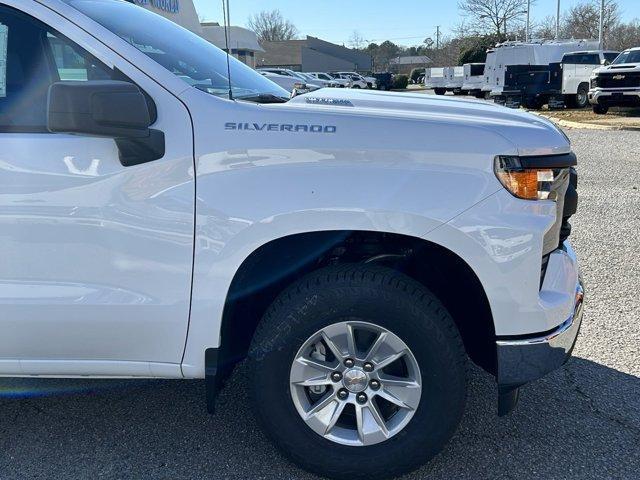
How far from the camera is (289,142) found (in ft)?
7.63

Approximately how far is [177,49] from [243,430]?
188 cm

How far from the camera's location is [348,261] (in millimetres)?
2721

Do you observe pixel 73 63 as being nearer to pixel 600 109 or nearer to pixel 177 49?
pixel 177 49

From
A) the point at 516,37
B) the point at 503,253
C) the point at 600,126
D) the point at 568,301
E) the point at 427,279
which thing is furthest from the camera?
the point at 516,37

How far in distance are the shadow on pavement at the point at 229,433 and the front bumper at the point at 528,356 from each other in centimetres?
51

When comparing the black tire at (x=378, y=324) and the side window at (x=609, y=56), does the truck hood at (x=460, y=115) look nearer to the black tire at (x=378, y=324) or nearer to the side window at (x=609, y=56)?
the black tire at (x=378, y=324)

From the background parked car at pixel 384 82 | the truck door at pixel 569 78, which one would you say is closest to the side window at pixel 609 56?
the truck door at pixel 569 78

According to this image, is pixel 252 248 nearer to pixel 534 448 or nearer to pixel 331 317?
pixel 331 317

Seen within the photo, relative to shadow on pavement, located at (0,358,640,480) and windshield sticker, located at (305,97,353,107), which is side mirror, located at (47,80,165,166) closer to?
windshield sticker, located at (305,97,353,107)

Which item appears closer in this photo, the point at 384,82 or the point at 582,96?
the point at 582,96

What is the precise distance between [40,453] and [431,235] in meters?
2.07

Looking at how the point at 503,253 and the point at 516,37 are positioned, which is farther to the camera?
the point at 516,37

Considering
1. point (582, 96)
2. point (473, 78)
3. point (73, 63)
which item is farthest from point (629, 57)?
point (73, 63)

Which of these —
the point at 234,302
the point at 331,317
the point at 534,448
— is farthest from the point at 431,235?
the point at 534,448
